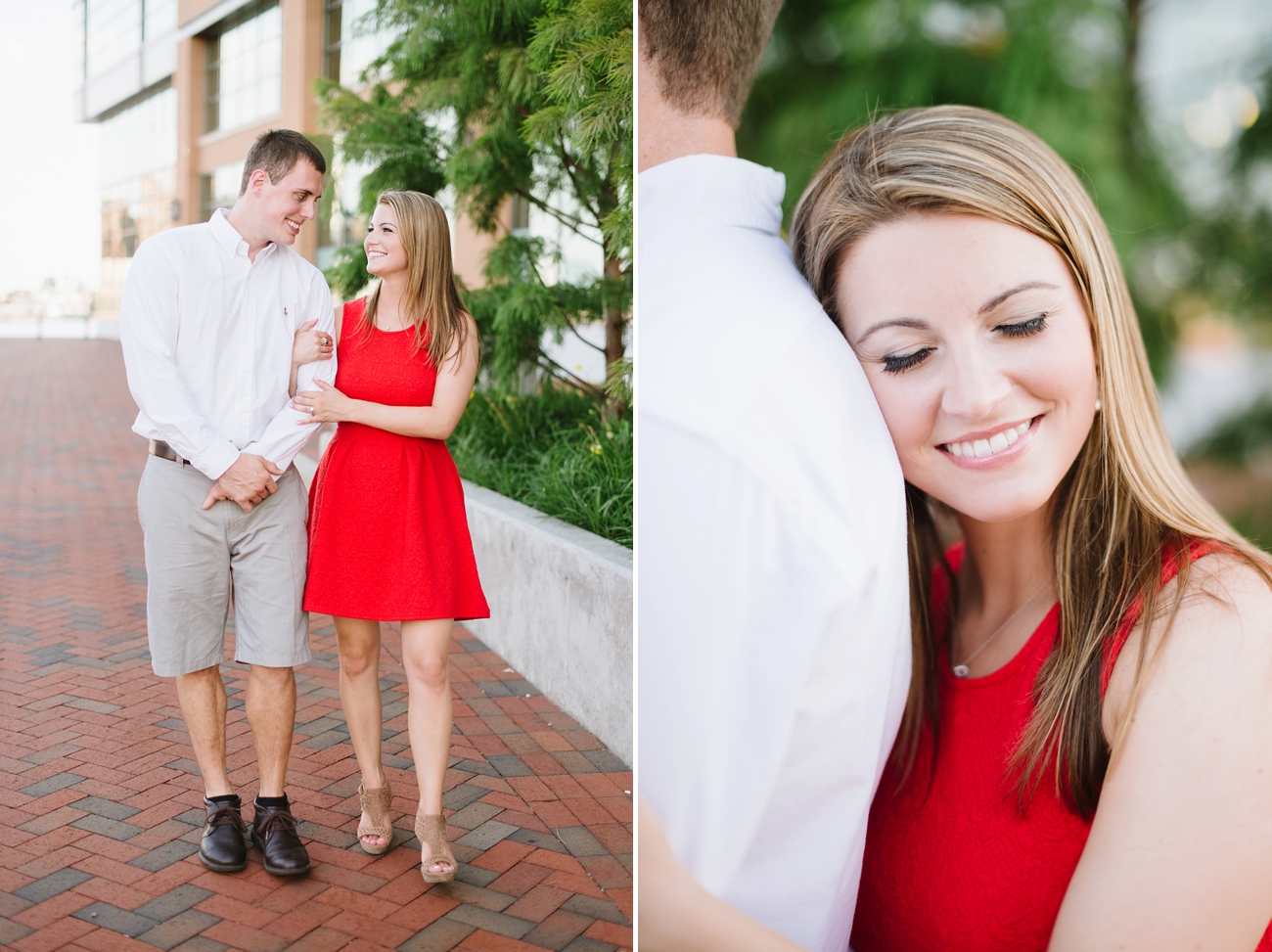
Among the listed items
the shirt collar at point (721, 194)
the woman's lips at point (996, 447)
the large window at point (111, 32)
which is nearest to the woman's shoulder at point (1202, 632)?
the woman's lips at point (996, 447)

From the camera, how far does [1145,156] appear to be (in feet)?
3.93

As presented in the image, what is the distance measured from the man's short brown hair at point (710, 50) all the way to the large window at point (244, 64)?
1.94 meters

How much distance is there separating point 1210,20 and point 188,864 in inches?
97.8

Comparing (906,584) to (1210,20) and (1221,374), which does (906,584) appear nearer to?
(1221,374)

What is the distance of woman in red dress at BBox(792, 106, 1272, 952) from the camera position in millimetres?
1118

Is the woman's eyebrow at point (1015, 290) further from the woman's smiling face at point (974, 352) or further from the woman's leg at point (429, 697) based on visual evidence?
the woman's leg at point (429, 697)

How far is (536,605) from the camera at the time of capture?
3.56 m

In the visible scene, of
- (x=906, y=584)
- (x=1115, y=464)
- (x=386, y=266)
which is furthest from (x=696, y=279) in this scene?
(x=386, y=266)

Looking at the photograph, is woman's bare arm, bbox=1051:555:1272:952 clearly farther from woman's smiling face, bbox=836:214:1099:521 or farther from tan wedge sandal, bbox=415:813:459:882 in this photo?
tan wedge sandal, bbox=415:813:459:882

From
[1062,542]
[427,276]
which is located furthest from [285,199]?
[1062,542]

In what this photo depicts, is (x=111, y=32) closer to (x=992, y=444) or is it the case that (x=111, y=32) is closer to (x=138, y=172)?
(x=138, y=172)

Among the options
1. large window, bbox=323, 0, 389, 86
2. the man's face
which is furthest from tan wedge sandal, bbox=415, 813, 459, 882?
large window, bbox=323, 0, 389, 86

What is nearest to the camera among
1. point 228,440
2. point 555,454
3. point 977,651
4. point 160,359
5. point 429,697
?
point 977,651

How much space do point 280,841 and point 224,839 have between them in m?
0.13
